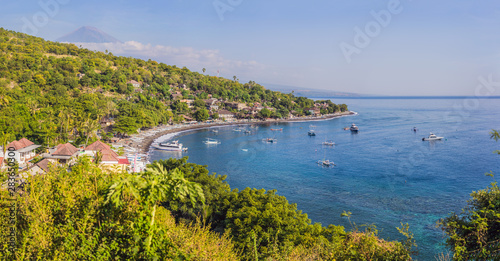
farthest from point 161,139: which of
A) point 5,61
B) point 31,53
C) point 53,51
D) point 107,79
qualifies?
point 53,51

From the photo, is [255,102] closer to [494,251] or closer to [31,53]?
[31,53]

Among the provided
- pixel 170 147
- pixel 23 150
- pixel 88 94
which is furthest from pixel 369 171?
pixel 88 94

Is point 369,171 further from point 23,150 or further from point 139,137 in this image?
point 139,137

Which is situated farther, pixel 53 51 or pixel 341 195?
pixel 53 51

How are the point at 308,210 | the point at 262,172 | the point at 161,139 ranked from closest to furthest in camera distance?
1. the point at 308,210
2. the point at 262,172
3. the point at 161,139

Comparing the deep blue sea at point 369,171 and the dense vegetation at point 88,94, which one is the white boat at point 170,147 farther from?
the dense vegetation at point 88,94
